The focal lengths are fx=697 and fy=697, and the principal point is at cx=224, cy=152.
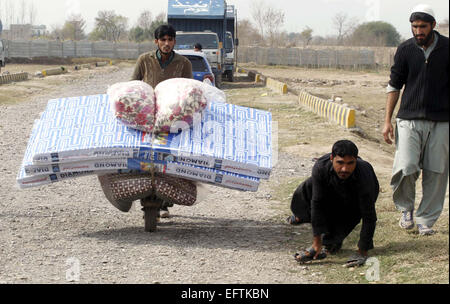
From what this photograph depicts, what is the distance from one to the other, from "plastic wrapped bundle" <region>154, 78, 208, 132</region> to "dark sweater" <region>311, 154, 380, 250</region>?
125 cm

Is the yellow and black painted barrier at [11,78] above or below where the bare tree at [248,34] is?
below

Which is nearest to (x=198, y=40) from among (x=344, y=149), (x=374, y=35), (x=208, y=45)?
(x=208, y=45)

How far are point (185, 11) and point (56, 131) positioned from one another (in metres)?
23.2

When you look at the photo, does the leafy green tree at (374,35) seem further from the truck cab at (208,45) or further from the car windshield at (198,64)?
the car windshield at (198,64)

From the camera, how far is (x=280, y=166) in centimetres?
1074

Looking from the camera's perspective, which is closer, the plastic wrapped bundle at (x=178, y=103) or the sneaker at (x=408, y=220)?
the plastic wrapped bundle at (x=178, y=103)

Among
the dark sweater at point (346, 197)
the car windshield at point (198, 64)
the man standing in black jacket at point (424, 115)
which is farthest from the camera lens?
the car windshield at point (198, 64)

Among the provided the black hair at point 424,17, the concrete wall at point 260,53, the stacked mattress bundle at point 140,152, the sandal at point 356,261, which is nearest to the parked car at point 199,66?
the stacked mattress bundle at point 140,152

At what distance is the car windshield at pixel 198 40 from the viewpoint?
25359 mm

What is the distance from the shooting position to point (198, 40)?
85.9 feet

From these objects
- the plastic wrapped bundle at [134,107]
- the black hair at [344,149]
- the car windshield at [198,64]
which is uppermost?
the car windshield at [198,64]

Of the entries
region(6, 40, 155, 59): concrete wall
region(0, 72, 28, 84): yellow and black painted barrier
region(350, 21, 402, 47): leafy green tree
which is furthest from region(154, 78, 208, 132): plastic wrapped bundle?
region(350, 21, 402, 47): leafy green tree

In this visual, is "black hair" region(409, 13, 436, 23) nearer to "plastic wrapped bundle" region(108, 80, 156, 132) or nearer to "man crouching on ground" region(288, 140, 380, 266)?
"man crouching on ground" region(288, 140, 380, 266)

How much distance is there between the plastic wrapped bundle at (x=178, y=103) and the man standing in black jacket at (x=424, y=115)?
169 cm
